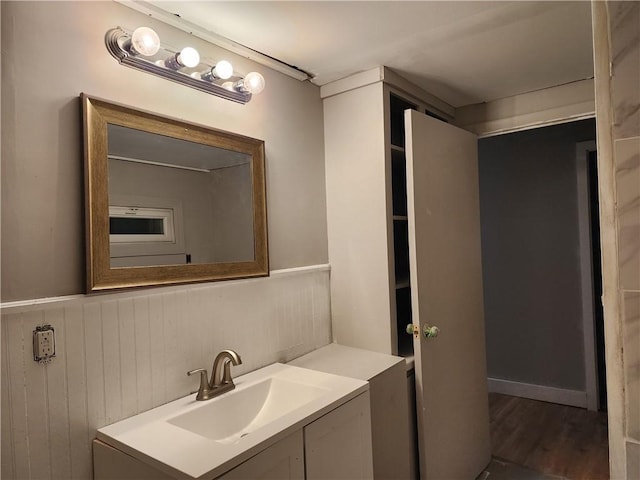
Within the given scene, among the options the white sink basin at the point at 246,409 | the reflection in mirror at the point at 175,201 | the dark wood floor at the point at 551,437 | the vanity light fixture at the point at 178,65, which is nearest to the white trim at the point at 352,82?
the vanity light fixture at the point at 178,65

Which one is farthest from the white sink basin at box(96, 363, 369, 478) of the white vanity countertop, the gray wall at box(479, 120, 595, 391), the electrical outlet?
the gray wall at box(479, 120, 595, 391)

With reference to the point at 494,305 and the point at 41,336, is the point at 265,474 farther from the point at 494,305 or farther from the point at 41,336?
the point at 494,305

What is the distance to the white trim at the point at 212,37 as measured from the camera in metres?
1.32

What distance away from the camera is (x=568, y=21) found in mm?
1530

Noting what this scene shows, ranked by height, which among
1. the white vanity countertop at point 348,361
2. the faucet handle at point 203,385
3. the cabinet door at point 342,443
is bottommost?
the cabinet door at point 342,443

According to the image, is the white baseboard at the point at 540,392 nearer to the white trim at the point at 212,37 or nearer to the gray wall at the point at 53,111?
the white trim at the point at 212,37

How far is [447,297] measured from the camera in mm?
2014

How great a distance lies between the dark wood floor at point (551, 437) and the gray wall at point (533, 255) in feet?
0.77

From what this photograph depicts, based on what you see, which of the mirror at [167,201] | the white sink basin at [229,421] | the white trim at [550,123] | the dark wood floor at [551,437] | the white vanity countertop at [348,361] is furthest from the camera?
the dark wood floor at [551,437]

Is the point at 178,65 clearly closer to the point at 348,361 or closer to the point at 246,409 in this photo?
the point at 246,409

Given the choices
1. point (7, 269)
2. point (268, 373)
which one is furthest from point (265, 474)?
point (7, 269)

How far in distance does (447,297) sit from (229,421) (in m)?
1.17

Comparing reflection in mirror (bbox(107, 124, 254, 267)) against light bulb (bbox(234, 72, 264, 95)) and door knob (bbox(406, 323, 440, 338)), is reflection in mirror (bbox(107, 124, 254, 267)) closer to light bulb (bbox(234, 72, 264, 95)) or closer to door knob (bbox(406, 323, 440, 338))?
light bulb (bbox(234, 72, 264, 95))

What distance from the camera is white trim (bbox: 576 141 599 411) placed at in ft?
9.71
